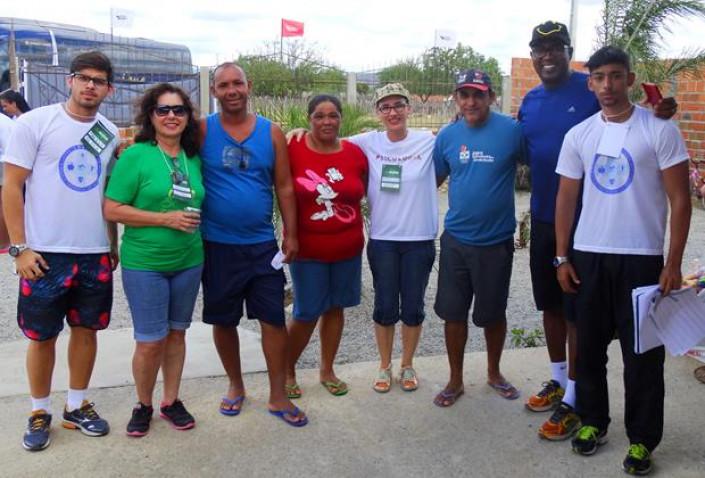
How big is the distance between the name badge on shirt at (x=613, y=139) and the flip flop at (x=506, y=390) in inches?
65.3

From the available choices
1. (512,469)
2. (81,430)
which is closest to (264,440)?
(81,430)

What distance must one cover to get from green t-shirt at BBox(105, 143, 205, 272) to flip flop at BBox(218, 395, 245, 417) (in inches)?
36.1

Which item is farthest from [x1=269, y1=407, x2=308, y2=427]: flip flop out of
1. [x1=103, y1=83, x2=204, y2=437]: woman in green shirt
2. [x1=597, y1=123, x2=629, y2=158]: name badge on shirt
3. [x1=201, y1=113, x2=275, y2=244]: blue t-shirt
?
[x1=597, y1=123, x2=629, y2=158]: name badge on shirt

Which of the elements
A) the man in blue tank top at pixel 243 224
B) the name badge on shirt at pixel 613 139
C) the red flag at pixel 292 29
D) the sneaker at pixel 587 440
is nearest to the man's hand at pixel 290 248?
the man in blue tank top at pixel 243 224

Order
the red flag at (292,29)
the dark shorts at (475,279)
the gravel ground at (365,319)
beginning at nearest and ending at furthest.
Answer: the dark shorts at (475,279), the gravel ground at (365,319), the red flag at (292,29)

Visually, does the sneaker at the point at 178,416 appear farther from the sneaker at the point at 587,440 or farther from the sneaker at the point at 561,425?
the sneaker at the point at 587,440

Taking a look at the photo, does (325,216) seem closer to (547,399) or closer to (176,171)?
(176,171)

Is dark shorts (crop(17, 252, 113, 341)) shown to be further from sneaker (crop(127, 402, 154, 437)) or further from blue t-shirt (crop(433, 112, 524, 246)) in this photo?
blue t-shirt (crop(433, 112, 524, 246))

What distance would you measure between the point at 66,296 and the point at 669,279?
2.93 metres

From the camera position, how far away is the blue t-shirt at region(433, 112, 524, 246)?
4109mm

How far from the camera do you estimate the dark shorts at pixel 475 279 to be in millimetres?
4191

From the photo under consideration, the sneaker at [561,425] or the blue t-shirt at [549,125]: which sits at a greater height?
the blue t-shirt at [549,125]

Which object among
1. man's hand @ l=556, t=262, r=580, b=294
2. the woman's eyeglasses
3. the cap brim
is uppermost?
the cap brim

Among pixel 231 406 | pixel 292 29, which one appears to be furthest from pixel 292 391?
pixel 292 29
